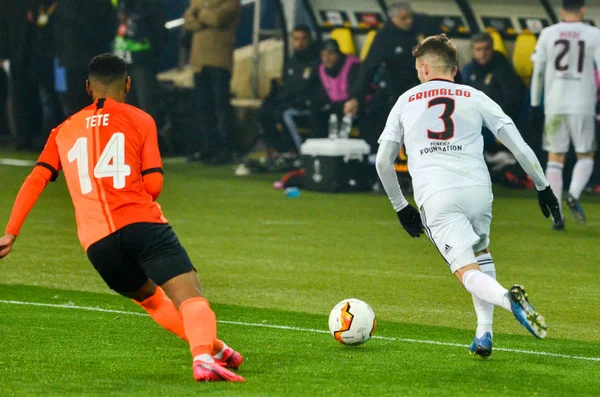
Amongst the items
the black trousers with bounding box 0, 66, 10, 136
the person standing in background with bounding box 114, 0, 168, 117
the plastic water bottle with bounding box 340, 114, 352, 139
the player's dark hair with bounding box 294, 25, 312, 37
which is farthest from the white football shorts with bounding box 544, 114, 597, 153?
the black trousers with bounding box 0, 66, 10, 136

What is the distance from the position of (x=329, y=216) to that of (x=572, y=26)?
10.9ft

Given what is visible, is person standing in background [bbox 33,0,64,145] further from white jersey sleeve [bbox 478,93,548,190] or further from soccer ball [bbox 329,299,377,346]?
white jersey sleeve [bbox 478,93,548,190]

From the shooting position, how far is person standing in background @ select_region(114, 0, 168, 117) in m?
19.0

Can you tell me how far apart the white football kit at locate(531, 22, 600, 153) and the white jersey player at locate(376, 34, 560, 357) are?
6.71 metres

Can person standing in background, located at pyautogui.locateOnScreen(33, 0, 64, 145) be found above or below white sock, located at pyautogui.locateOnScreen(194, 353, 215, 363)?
below

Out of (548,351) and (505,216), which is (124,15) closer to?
(505,216)

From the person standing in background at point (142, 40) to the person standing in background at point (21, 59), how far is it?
7.75 ft

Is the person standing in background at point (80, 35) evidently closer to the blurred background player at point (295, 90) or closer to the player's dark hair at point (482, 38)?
the blurred background player at point (295, 90)

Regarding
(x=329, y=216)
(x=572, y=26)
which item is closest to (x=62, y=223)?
(x=329, y=216)

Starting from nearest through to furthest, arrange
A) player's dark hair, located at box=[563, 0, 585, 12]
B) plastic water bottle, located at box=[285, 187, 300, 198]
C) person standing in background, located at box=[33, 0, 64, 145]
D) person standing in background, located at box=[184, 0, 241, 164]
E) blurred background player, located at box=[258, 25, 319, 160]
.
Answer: player's dark hair, located at box=[563, 0, 585, 12]
plastic water bottle, located at box=[285, 187, 300, 198]
blurred background player, located at box=[258, 25, 319, 160]
person standing in background, located at box=[184, 0, 241, 164]
person standing in background, located at box=[33, 0, 64, 145]

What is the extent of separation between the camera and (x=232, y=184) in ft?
58.0

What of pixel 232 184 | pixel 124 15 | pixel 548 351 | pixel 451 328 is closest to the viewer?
pixel 548 351

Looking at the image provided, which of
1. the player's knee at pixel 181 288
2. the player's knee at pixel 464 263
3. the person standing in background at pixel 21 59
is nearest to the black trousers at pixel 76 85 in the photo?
the person standing in background at pixel 21 59

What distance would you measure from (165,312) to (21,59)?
50.3 ft
